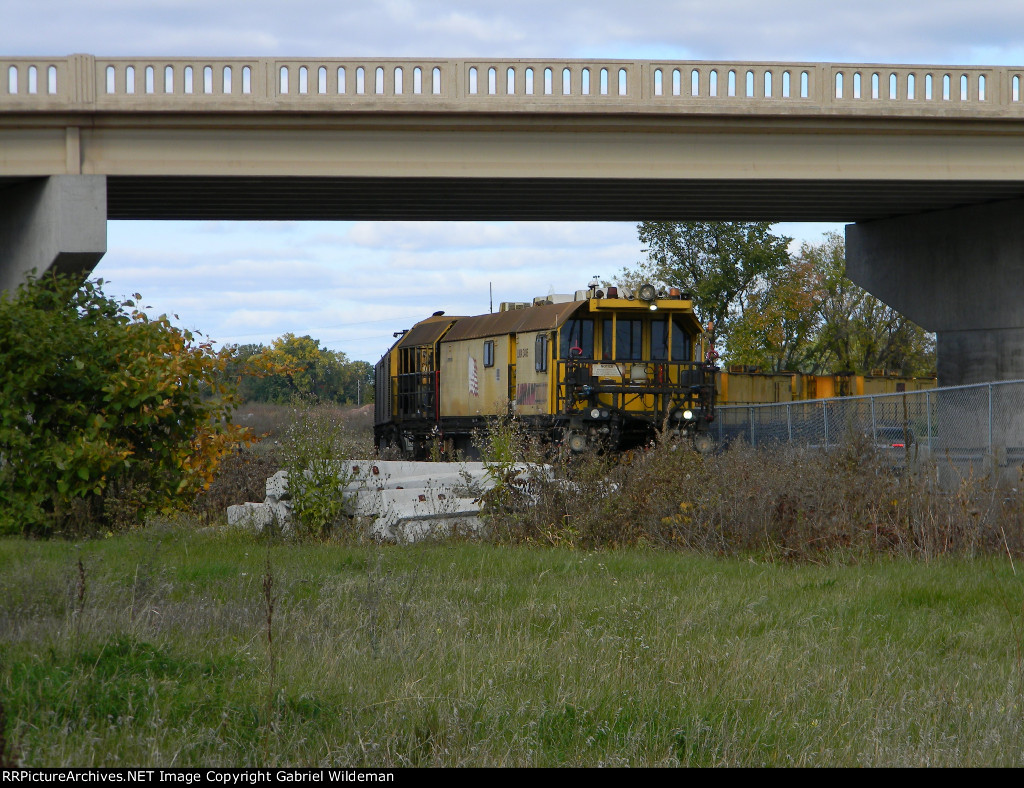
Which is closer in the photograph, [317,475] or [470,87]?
[317,475]

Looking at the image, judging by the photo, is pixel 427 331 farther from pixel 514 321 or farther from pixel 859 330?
pixel 859 330

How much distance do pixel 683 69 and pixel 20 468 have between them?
16361 millimetres

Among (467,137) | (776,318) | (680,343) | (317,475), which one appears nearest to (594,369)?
(680,343)

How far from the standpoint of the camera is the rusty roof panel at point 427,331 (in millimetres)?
27469

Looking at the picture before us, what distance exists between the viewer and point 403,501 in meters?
12.6

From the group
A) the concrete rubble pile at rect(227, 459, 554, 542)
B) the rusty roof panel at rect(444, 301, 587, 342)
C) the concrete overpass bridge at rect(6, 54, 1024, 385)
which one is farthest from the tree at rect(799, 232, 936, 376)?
the concrete rubble pile at rect(227, 459, 554, 542)

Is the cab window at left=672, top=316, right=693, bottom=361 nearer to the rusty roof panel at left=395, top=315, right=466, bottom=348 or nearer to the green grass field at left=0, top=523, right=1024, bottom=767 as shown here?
the rusty roof panel at left=395, top=315, right=466, bottom=348

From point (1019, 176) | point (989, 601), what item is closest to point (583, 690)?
point (989, 601)

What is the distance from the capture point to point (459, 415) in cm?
2544

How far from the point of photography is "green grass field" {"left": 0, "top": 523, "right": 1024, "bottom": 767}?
4.61m

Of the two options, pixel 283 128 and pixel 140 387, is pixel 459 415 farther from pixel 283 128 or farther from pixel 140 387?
pixel 140 387

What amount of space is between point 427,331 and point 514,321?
565cm

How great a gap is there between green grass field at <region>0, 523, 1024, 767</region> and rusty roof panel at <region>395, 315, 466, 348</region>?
60.4ft

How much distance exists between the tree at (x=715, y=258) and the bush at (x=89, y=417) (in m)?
31.8
